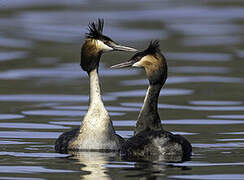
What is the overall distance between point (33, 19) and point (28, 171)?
24850 mm

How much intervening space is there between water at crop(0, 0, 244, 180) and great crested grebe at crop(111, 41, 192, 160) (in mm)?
277

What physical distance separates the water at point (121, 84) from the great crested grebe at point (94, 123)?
371 mm

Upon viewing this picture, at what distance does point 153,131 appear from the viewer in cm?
1403

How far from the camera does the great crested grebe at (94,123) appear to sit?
14359 millimetres

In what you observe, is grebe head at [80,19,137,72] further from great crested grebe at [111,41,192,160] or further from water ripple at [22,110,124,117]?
water ripple at [22,110,124,117]

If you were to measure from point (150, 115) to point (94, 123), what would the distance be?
97 centimetres

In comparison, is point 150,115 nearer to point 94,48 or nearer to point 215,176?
point 94,48

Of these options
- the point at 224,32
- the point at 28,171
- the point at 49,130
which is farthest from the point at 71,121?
the point at 224,32

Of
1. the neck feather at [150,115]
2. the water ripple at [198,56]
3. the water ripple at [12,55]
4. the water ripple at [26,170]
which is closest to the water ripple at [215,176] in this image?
the water ripple at [26,170]

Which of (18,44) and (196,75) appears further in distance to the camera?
(18,44)

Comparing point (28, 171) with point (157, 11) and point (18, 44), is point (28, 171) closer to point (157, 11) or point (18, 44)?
point (18, 44)

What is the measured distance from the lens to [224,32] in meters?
33.8

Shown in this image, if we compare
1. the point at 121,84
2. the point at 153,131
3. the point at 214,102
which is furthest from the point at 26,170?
the point at 121,84

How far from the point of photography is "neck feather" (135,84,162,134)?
14.8 m
